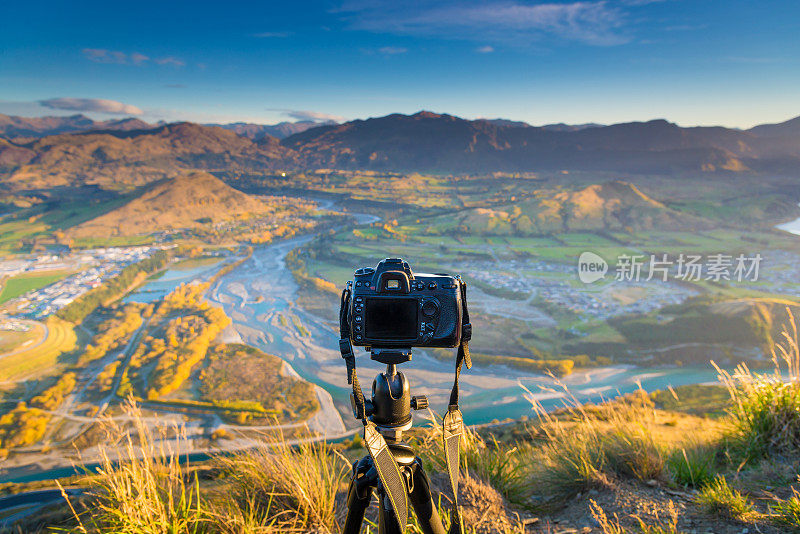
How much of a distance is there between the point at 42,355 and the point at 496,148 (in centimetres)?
13798

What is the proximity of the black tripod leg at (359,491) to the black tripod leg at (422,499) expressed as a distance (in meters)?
0.16

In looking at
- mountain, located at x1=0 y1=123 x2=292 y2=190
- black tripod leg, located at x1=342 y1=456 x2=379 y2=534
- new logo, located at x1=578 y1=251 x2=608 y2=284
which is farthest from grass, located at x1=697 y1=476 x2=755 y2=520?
mountain, located at x1=0 y1=123 x2=292 y2=190

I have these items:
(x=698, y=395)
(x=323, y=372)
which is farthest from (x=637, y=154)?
(x=323, y=372)

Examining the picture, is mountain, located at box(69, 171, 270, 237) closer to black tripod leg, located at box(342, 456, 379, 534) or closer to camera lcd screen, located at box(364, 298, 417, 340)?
black tripod leg, located at box(342, 456, 379, 534)

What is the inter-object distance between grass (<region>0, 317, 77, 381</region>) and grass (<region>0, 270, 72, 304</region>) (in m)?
10.7

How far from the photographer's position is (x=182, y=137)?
424ft

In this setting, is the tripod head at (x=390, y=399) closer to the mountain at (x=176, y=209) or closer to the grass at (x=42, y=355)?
the grass at (x=42, y=355)

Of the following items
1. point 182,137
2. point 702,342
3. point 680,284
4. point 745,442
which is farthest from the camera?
point 182,137

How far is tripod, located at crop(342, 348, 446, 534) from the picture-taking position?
139 centimetres

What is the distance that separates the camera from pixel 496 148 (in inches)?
5551

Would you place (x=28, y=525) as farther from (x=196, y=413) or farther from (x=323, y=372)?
(x=323, y=372)

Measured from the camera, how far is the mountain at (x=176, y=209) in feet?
211

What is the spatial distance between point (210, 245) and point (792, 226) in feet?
327

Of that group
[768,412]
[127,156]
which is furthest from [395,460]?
[127,156]
